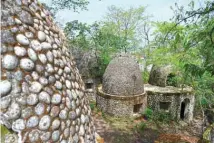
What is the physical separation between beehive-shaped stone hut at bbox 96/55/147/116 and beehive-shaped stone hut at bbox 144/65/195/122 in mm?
1129

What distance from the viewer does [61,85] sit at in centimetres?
230

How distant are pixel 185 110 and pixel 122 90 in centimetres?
669

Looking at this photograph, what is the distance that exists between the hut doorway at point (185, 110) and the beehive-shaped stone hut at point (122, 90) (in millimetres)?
4155

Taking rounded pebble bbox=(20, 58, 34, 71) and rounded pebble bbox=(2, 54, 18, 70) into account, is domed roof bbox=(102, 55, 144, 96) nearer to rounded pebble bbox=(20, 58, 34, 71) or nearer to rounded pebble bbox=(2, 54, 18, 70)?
rounded pebble bbox=(20, 58, 34, 71)

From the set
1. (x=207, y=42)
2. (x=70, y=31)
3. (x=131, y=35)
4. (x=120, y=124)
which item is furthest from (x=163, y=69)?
(x=207, y=42)

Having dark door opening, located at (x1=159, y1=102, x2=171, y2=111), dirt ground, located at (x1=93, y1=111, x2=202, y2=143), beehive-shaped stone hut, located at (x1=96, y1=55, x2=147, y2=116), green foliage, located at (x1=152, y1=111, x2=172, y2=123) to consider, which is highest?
beehive-shaped stone hut, located at (x1=96, y1=55, x2=147, y2=116)

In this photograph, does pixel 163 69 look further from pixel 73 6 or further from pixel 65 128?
pixel 65 128

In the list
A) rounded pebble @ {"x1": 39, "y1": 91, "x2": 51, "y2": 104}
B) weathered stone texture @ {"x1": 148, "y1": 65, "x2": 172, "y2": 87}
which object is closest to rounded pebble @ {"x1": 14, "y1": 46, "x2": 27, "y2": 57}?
rounded pebble @ {"x1": 39, "y1": 91, "x2": 51, "y2": 104}

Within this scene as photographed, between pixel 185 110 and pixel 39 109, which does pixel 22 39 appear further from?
pixel 185 110

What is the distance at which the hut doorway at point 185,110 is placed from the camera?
22.0 metres

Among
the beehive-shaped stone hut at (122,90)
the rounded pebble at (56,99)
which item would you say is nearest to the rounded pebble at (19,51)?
the rounded pebble at (56,99)

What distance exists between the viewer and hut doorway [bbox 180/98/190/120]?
2205 cm

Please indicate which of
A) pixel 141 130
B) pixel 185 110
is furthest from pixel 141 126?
pixel 185 110

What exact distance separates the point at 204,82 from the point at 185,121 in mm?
5581
